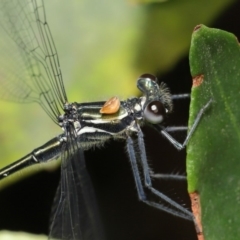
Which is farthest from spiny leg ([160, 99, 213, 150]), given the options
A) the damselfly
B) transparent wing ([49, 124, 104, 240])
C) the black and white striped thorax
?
transparent wing ([49, 124, 104, 240])

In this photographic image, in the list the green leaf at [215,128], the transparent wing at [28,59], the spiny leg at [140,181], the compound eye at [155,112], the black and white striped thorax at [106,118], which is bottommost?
the green leaf at [215,128]

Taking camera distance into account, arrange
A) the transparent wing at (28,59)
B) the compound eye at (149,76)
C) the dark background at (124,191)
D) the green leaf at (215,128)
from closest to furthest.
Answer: the green leaf at (215,128) < the dark background at (124,191) < the compound eye at (149,76) < the transparent wing at (28,59)

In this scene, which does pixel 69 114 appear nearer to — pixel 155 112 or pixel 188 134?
pixel 155 112

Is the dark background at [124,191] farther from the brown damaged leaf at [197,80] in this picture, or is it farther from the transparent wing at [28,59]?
the brown damaged leaf at [197,80]

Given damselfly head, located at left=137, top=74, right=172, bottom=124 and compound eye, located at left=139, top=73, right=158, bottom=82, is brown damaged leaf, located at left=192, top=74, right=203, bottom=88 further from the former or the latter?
compound eye, located at left=139, top=73, right=158, bottom=82

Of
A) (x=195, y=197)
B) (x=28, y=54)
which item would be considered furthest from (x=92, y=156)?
(x=195, y=197)

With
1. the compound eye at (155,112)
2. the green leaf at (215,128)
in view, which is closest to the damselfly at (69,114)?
the compound eye at (155,112)

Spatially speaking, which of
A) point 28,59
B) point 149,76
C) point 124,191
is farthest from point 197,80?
point 28,59
